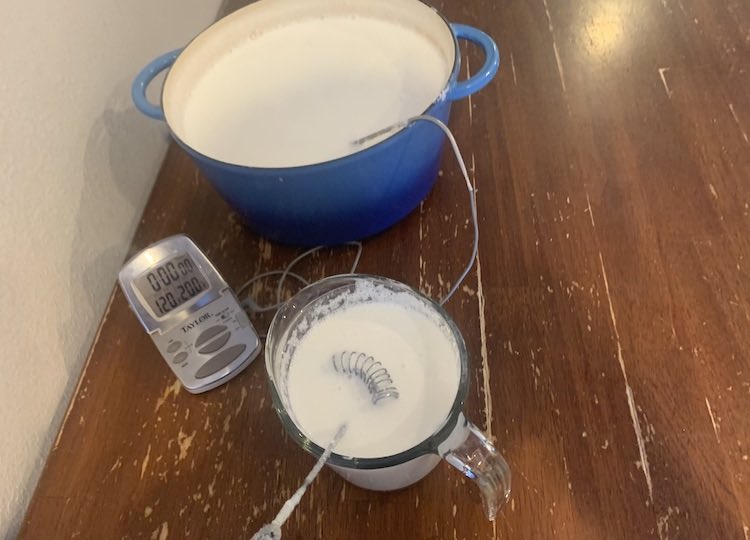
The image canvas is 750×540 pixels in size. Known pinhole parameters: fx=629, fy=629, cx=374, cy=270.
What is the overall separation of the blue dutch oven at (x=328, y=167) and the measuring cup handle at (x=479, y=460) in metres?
0.24

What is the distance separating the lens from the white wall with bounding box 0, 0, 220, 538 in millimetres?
510

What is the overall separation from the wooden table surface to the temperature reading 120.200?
69 mm

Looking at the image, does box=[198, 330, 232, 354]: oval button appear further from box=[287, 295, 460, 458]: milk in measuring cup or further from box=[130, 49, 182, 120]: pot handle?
box=[130, 49, 182, 120]: pot handle

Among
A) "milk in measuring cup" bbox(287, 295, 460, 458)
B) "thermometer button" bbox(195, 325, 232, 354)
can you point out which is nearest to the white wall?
"thermometer button" bbox(195, 325, 232, 354)

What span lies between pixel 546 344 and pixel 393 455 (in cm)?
21

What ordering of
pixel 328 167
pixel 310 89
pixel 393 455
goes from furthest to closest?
pixel 310 89 < pixel 328 167 < pixel 393 455

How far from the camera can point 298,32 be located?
710 millimetres

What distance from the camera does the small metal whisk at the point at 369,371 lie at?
454 mm

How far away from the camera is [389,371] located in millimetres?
468

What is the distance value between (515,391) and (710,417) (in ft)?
0.50

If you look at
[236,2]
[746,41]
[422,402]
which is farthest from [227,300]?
[746,41]

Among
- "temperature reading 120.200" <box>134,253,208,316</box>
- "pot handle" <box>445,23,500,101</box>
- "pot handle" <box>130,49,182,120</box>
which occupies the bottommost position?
"temperature reading 120.200" <box>134,253,208,316</box>

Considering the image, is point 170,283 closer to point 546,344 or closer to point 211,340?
point 211,340

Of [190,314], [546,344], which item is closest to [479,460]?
[546,344]
